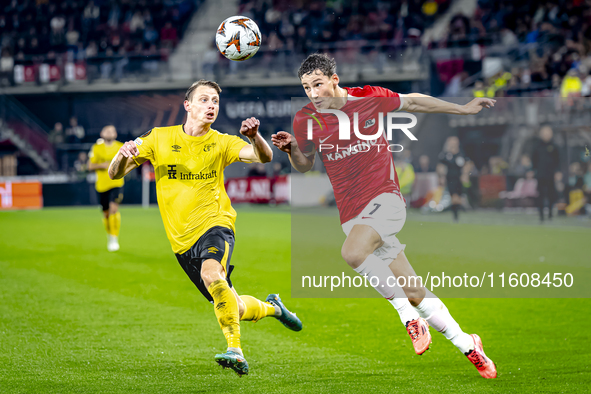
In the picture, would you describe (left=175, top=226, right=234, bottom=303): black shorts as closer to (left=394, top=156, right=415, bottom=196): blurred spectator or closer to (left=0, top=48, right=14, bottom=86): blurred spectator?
(left=394, top=156, right=415, bottom=196): blurred spectator

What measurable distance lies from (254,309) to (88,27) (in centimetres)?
2640

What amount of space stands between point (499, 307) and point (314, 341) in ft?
8.15

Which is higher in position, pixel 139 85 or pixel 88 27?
pixel 88 27

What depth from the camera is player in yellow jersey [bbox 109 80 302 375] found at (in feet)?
15.7

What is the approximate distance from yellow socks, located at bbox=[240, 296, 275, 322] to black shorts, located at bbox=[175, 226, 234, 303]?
50 cm

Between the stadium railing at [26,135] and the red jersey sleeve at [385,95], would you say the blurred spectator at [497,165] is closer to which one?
the red jersey sleeve at [385,95]

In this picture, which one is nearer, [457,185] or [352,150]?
[352,150]

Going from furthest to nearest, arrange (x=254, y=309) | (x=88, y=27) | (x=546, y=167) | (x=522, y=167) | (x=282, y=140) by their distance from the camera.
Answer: (x=88, y=27)
(x=522, y=167)
(x=546, y=167)
(x=254, y=309)
(x=282, y=140)

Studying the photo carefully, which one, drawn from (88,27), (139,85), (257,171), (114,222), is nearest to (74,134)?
(139,85)

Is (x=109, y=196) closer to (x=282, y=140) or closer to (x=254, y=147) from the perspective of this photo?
(x=254, y=147)

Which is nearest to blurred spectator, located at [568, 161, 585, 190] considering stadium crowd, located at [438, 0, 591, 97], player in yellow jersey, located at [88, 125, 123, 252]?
stadium crowd, located at [438, 0, 591, 97]

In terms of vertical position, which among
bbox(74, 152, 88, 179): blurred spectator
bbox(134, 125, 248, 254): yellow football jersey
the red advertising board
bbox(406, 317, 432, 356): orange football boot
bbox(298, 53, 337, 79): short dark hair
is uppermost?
bbox(298, 53, 337, 79): short dark hair

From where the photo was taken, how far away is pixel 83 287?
27.7 ft

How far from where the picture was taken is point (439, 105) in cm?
493
